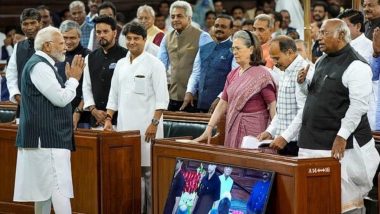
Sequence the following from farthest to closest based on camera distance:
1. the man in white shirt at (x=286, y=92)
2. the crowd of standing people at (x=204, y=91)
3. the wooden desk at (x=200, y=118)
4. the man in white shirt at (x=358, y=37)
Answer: the man in white shirt at (x=358, y=37) < the wooden desk at (x=200, y=118) < the man in white shirt at (x=286, y=92) < the crowd of standing people at (x=204, y=91)

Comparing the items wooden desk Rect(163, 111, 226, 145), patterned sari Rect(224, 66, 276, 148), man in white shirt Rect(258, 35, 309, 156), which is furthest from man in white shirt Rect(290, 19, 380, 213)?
wooden desk Rect(163, 111, 226, 145)

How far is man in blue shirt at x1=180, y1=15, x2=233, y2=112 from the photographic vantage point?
26.4 feet

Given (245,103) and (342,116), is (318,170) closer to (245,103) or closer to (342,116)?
(342,116)

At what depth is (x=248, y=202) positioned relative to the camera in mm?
5770

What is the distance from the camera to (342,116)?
5.82 metres

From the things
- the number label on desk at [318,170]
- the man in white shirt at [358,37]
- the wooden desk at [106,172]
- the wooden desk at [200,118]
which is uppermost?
the man in white shirt at [358,37]

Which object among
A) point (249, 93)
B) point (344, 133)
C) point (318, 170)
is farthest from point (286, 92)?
point (318, 170)

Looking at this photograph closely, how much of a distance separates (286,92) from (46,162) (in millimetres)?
1587

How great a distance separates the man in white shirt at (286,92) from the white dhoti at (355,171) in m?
0.36

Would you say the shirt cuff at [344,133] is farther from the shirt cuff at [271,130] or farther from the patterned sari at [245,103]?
the patterned sari at [245,103]

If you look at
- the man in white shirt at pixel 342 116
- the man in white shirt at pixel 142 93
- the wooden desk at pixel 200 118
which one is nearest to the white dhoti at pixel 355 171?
the man in white shirt at pixel 342 116

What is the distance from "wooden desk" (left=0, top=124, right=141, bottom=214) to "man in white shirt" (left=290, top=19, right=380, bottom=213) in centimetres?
158

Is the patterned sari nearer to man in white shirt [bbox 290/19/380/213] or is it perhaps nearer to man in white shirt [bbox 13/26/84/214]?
man in white shirt [bbox 290/19/380/213]

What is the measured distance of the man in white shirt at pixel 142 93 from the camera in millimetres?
7160
